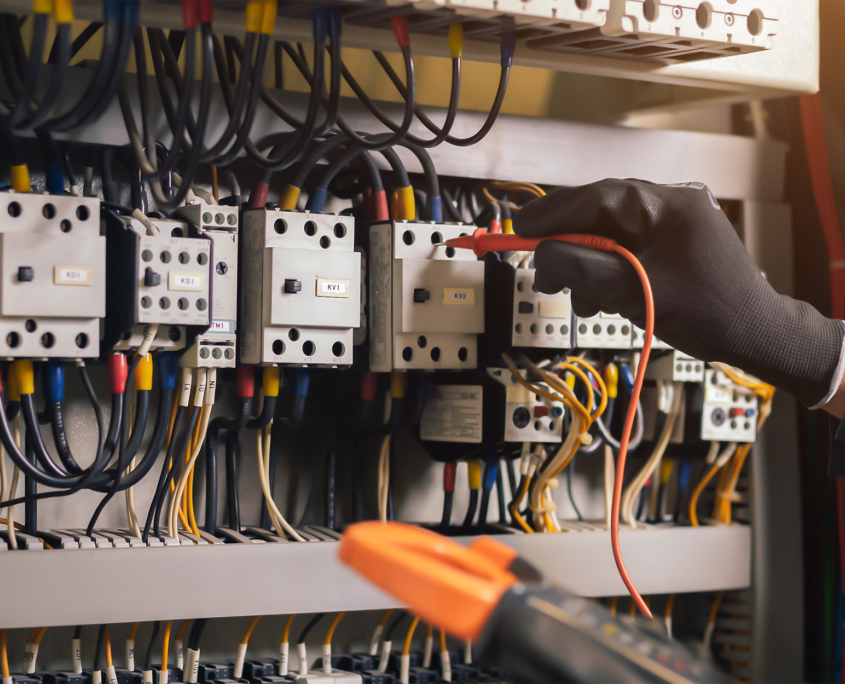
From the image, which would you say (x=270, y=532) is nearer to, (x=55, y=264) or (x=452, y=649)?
(x=452, y=649)

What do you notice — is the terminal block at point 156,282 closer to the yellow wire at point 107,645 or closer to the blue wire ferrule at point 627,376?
the yellow wire at point 107,645

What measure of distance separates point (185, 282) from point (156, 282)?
4cm

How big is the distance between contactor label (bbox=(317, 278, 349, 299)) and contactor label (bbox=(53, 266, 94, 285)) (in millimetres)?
299

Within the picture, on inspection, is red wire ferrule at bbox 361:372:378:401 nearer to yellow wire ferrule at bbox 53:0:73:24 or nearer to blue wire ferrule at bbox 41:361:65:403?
blue wire ferrule at bbox 41:361:65:403

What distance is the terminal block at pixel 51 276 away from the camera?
104cm

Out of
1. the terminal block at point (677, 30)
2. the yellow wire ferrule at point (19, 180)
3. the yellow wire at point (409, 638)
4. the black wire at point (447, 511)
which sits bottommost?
the yellow wire at point (409, 638)

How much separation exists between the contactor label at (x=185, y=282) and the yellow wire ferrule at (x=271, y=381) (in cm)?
19

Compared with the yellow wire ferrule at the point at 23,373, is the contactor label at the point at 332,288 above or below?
above

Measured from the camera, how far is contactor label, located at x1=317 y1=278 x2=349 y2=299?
1223 millimetres

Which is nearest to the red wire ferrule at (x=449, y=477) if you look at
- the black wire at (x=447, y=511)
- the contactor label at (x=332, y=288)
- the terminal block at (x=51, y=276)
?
the black wire at (x=447, y=511)

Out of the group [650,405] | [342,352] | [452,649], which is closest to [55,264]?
[342,352]

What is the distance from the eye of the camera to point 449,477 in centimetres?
147

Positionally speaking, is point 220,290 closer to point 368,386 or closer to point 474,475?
point 368,386

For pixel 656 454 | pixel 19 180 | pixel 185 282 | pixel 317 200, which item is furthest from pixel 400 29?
pixel 656 454
